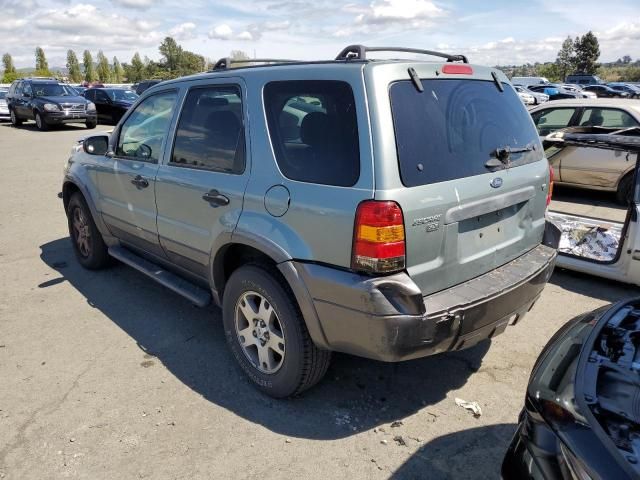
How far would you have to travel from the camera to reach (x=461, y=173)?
8.62ft

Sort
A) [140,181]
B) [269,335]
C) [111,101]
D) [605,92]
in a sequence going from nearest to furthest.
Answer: [269,335] → [140,181] → [111,101] → [605,92]

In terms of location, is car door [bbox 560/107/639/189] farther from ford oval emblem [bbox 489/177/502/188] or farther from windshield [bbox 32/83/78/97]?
windshield [bbox 32/83/78/97]

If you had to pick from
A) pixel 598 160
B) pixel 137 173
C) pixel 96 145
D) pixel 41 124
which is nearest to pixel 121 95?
pixel 41 124

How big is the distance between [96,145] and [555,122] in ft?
23.9

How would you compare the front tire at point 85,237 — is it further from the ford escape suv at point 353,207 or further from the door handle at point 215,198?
the door handle at point 215,198

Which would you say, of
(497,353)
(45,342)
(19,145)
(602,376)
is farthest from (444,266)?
(19,145)

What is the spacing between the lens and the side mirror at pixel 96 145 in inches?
180

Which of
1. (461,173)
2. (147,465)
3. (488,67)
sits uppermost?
(488,67)

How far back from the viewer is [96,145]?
4.59 m

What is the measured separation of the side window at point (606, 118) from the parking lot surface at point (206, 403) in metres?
4.02

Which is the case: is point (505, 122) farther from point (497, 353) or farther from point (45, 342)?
point (45, 342)

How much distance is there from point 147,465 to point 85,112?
19.0 m

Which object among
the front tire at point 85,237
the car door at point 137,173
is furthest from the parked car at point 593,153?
the front tire at point 85,237

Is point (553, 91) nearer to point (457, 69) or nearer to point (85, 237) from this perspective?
point (85, 237)
